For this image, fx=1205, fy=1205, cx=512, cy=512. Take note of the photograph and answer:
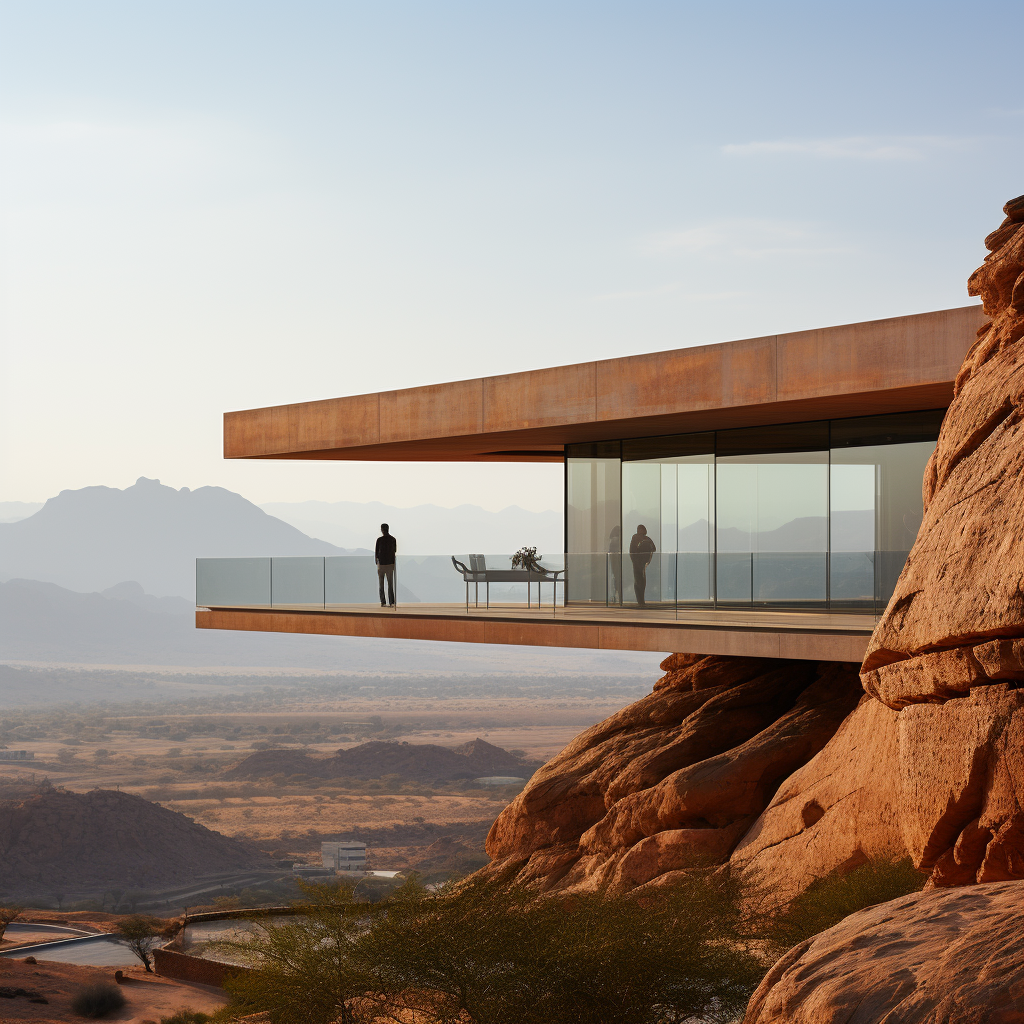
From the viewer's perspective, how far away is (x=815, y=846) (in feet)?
46.8

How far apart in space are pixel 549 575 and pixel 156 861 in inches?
3688

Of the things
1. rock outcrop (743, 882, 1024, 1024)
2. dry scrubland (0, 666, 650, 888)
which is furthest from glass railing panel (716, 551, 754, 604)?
dry scrubland (0, 666, 650, 888)

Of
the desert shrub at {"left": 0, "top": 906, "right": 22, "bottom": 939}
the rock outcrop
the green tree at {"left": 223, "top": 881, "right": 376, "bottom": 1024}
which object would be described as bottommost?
the desert shrub at {"left": 0, "top": 906, "right": 22, "bottom": 939}

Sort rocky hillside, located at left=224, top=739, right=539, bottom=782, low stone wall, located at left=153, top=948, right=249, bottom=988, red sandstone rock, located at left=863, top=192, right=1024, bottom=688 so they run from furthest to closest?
1. rocky hillside, located at left=224, top=739, right=539, bottom=782
2. low stone wall, located at left=153, top=948, right=249, bottom=988
3. red sandstone rock, located at left=863, top=192, right=1024, bottom=688

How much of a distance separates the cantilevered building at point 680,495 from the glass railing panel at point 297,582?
36mm

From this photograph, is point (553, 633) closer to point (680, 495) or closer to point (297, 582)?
point (680, 495)

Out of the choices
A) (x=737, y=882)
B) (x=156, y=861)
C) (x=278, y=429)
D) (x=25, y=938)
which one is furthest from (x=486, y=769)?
(x=737, y=882)

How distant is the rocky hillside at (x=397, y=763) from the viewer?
14125 centimetres

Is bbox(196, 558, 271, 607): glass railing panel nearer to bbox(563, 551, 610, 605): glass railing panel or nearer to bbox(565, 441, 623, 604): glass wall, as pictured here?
bbox(565, 441, 623, 604): glass wall

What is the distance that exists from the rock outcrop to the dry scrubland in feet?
284

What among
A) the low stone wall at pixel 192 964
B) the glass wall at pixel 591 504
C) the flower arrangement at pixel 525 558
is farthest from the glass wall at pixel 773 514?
the low stone wall at pixel 192 964

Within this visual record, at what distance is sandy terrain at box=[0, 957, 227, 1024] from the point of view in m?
47.8

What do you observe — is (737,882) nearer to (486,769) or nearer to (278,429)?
(278,429)

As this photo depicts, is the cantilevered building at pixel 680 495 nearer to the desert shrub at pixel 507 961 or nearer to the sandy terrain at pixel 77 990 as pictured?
the desert shrub at pixel 507 961
